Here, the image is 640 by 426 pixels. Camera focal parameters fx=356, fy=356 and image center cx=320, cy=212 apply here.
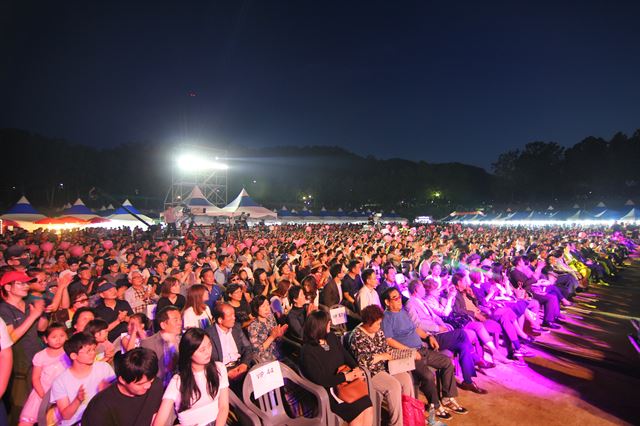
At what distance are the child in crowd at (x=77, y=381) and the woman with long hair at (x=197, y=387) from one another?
686 millimetres

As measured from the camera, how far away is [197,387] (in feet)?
A: 9.00

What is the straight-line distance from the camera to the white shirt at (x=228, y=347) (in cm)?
385

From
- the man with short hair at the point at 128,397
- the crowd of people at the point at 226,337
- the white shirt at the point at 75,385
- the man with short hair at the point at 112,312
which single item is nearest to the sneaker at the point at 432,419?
the crowd of people at the point at 226,337

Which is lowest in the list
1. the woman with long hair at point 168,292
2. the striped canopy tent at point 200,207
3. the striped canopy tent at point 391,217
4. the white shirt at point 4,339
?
the woman with long hair at point 168,292

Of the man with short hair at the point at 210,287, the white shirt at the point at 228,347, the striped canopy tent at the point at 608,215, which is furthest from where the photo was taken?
the striped canopy tent at the point at 608,215

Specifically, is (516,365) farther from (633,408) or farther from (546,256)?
(546,256)

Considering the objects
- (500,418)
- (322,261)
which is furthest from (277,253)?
(500,418)

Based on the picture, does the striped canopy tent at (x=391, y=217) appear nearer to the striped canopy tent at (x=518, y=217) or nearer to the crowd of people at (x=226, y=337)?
the striped canopy tent at (x=518, y=217)

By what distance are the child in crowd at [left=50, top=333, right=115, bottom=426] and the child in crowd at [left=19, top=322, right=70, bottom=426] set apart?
1.04ft

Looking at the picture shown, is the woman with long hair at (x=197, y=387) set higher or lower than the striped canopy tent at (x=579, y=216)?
lower

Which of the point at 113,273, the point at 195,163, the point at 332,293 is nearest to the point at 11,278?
the point at 113,273

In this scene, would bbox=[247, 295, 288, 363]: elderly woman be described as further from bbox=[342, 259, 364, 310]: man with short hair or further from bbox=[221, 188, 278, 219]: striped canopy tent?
bbox=[221, 188, 278, 219]: striped canopy tent

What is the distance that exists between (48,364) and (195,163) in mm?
31524

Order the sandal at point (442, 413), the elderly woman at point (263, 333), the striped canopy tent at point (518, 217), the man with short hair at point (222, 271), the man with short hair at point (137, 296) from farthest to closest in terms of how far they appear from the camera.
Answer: the striped canopy tent at point (518, 217), the man with short hair at point (222, 271), the man with short hair at point (137, 296), the sandal at point (442, 413), the elderly woman at point (263, 333)
